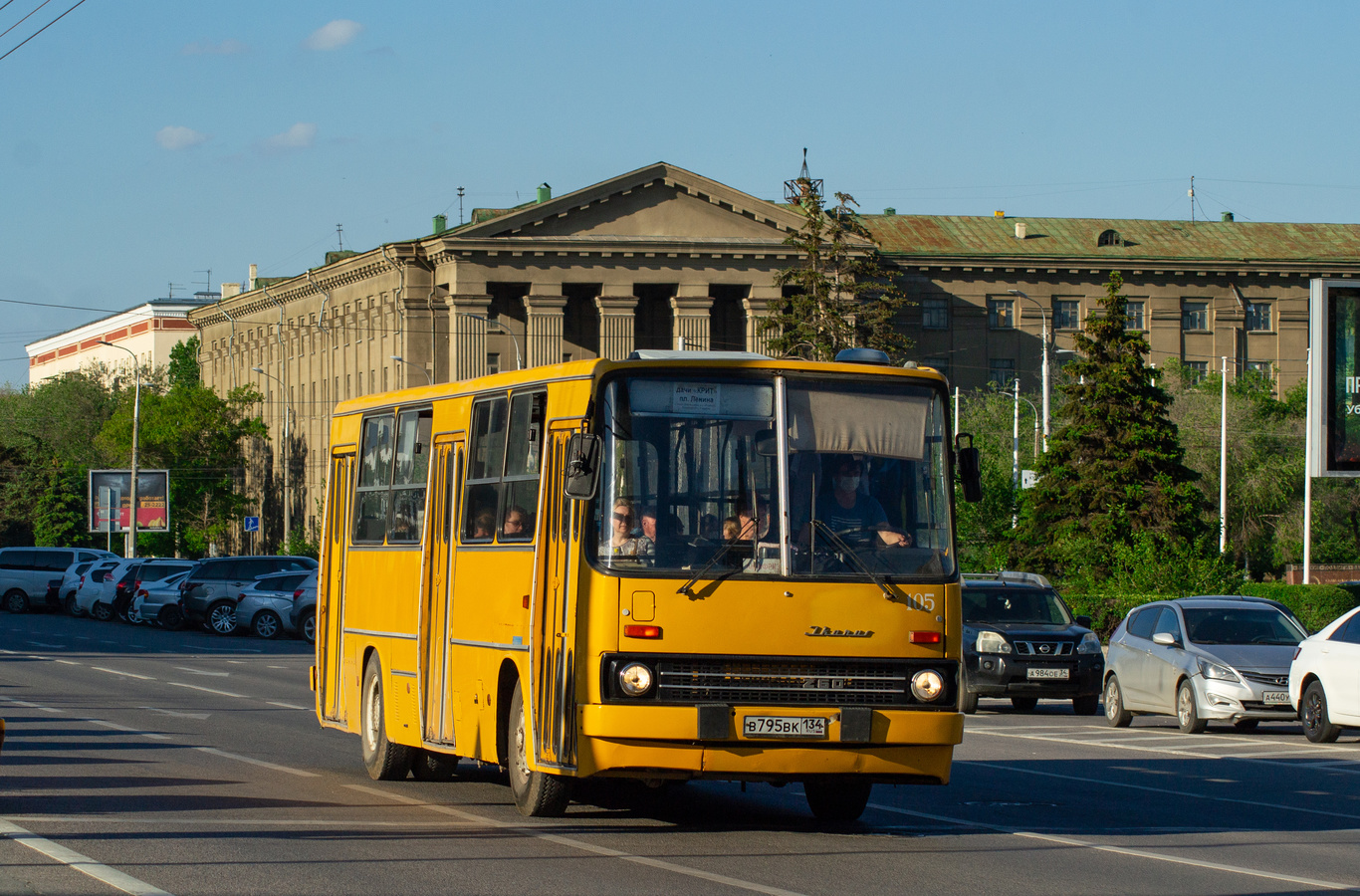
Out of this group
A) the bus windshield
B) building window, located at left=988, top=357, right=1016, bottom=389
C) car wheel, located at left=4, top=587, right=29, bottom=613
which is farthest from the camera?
building window, located at left=988, top=357, right=1016, bottom=389

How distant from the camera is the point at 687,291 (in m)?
86.6

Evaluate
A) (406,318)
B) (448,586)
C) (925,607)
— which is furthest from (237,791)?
(406,318)

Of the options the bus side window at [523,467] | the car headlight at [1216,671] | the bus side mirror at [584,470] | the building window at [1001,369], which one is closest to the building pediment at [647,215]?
the building window at [1001,369]

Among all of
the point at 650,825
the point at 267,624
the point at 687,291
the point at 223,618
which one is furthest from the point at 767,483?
the point at 687,291

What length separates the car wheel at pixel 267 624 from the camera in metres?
44.7

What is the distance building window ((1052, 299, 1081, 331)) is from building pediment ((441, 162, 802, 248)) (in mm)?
15460

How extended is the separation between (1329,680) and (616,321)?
220 feet

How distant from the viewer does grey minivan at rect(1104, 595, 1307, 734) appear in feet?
69.7

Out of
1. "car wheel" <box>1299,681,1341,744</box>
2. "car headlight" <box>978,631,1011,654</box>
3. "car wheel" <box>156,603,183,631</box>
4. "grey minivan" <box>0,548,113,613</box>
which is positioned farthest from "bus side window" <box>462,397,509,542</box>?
"grey minivan" <box>0,548,113,613</box>

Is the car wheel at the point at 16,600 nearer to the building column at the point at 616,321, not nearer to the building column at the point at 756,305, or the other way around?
the building column at the point at 616,321

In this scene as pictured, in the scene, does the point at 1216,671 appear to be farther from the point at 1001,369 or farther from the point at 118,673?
the point at 1001,369

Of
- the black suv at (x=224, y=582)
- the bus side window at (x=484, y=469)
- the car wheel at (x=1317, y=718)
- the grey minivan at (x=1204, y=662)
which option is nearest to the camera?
the bus side window at (x=484, y=469)

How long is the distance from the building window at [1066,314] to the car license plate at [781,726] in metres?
83.9

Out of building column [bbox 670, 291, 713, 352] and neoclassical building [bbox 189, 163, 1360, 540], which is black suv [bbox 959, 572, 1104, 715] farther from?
building column [bbox 670, 291, 713, 352]
